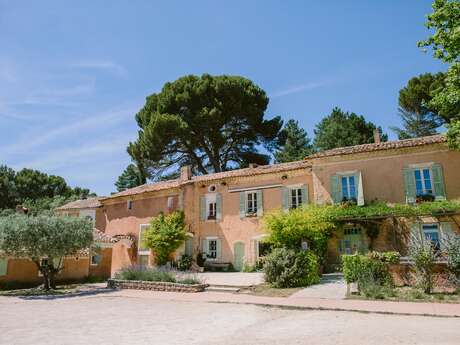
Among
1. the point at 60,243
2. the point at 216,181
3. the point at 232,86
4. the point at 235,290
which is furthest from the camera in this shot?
the point at 232,86

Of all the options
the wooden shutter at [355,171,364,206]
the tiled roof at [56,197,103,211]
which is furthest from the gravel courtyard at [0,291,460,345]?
the tiled roof at [56,197,103,211]

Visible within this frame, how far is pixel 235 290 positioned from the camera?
43.2 feet

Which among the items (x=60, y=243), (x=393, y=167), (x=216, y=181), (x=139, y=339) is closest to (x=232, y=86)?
(x=216, y=181)

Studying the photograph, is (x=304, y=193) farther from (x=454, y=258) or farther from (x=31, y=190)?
(x=31, y=190)

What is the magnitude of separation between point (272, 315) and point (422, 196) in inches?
426

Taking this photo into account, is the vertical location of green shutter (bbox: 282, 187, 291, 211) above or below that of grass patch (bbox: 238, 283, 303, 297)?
above

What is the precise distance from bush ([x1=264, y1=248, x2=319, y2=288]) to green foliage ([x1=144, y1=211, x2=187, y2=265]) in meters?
8.72

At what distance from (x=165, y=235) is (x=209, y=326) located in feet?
46.0

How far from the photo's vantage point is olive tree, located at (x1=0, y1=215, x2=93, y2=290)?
14312 millimetres

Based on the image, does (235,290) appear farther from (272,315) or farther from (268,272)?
(272,315)

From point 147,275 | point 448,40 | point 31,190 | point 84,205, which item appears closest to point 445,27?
point 448,40

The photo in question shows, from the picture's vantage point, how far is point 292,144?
3200 centimetres

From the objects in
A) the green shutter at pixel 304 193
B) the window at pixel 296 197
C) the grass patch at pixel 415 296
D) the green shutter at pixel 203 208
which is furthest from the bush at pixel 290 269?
the green shutter at pixel 203 208

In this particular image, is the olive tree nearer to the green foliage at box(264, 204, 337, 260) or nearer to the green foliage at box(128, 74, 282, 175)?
the green foliage at box(264, 204, 337, 260)
